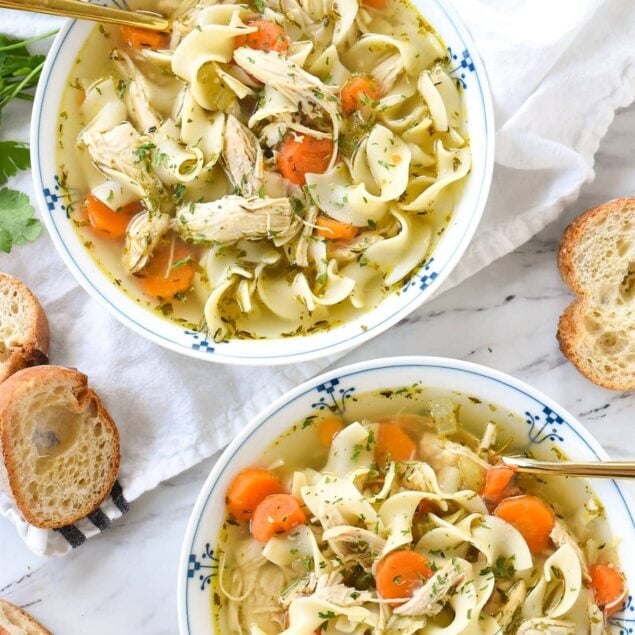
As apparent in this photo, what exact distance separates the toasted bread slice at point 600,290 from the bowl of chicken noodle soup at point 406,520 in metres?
0.55

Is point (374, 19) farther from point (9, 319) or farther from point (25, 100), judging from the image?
point (9, 319)

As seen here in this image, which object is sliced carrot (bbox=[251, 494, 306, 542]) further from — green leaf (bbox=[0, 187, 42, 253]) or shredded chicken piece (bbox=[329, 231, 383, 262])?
green leaf (bbox=[0, 187, 42, 253])

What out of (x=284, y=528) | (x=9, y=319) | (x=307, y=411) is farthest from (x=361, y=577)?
(x=9, y=319)

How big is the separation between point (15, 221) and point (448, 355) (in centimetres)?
205

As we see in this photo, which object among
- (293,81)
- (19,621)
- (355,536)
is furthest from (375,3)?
(19,621)

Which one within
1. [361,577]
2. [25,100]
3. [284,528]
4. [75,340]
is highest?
[25,100]

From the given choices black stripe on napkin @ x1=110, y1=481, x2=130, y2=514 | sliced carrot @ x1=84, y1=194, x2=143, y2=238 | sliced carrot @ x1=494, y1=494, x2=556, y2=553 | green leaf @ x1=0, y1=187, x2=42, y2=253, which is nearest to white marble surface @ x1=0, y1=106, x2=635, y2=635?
black stripe on napkin @ x1=110, y1=481, x2=130, y2=514

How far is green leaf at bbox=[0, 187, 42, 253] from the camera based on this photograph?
4145 mm

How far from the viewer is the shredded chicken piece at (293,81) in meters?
3.67

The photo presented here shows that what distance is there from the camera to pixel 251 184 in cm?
376

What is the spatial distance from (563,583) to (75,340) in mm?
2389

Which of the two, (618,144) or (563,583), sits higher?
(618,144)

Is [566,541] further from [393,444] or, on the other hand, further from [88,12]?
Result: [88,12]

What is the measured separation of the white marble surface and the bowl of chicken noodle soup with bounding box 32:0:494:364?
52 centimetres
